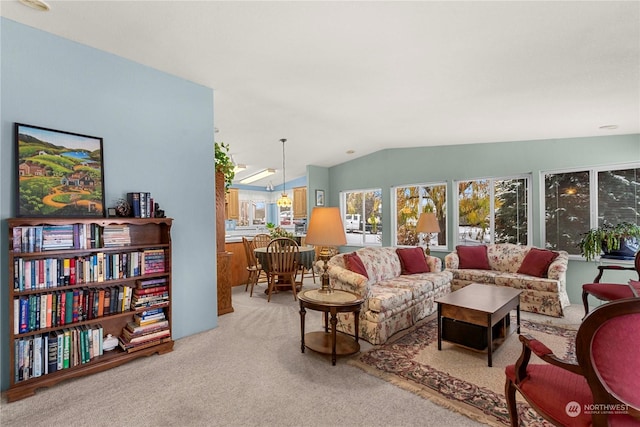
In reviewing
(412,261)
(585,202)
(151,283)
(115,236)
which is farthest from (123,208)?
(585,202)

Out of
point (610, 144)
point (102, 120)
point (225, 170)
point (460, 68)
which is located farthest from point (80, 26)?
point (610, 144)

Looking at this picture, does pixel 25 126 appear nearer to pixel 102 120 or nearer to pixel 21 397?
pixel 102 120

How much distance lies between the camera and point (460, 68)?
2838 millimetres

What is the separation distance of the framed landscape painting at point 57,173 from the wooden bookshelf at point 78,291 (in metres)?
0.17

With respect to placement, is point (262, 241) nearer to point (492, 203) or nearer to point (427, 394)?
point (427, 394)

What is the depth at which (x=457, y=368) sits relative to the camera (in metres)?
2.62

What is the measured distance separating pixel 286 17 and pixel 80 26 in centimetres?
164

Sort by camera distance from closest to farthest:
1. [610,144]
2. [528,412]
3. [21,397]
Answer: [528,412]
[21,397]
[610,144]

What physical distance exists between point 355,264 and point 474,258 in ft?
7.96

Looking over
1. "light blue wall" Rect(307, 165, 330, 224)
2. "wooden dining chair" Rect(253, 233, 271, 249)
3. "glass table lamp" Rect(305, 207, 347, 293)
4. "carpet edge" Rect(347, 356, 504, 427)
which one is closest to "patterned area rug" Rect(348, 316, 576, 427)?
"carpet edge" Rect(347, 356, 504, 427)

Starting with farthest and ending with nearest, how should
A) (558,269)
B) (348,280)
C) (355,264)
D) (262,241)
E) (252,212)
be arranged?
(252,212) < (262,241) < (558,269) < (355,264) < (348,280)

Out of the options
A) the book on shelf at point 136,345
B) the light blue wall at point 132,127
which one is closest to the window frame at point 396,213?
the light blue wall at point 132,127

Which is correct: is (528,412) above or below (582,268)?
below

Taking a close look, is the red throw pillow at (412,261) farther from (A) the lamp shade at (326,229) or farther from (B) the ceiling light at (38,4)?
(B) the ceiling light at (38,4)
